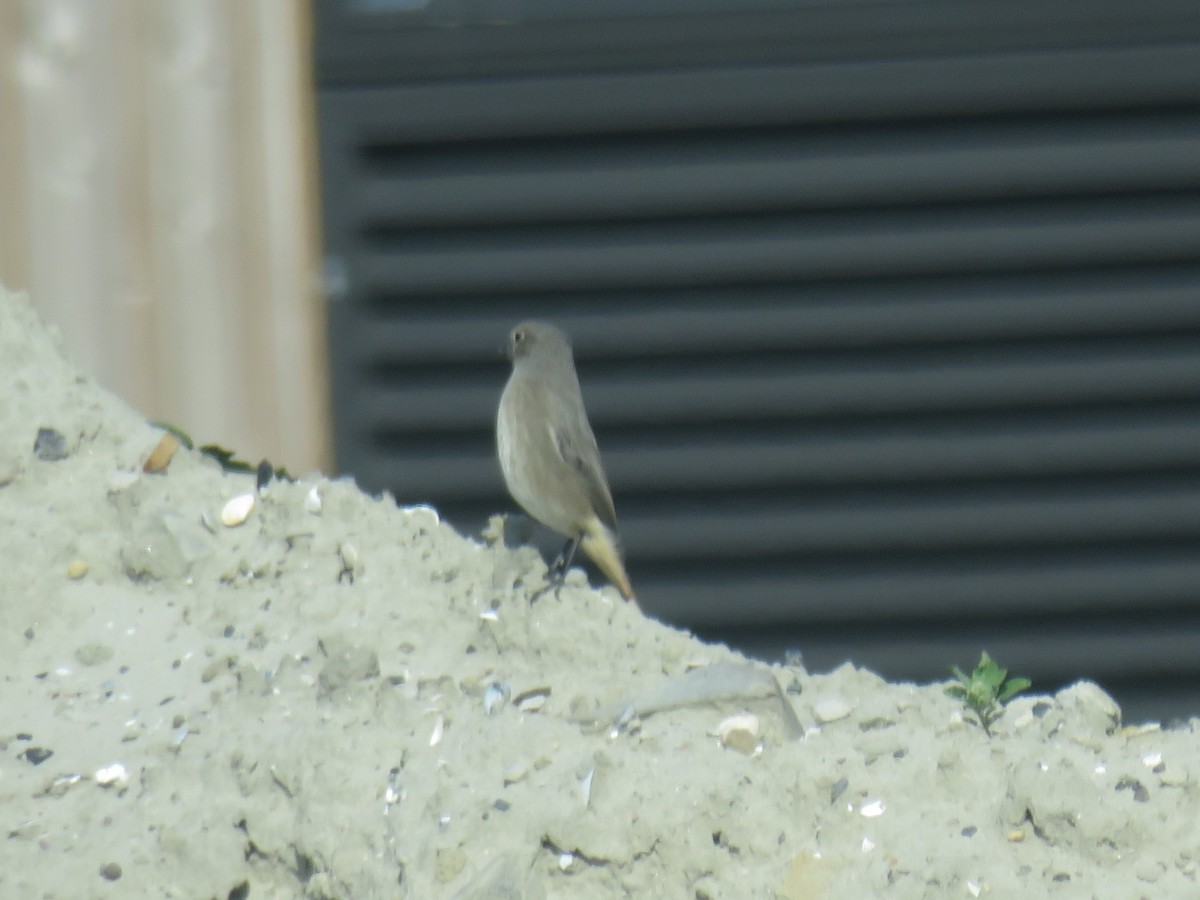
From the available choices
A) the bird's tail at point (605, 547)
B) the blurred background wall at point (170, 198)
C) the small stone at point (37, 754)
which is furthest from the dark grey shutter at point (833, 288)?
the small stone at point (37, 754)

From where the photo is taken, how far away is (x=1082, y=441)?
5.32 meters

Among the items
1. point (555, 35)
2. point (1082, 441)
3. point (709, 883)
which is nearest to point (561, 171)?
point (555, 35)

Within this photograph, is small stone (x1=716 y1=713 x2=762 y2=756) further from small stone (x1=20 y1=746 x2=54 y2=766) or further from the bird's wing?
the bird's wing

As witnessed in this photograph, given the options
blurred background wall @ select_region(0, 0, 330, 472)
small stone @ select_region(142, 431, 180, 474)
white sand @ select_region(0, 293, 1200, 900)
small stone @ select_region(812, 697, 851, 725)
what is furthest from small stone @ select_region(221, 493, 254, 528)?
blurred background wall @ select_region(0, 0, 330, 472)

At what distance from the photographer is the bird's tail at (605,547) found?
13.7 ft

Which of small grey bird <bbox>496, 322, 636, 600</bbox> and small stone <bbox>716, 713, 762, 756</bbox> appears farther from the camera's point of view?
small grey bird <bbox>496, 322, 636, 600</bbox>

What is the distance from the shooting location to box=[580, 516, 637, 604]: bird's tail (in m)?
4.17

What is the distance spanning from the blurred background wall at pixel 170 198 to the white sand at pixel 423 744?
5.79 ft

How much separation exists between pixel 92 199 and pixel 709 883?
3.39 m

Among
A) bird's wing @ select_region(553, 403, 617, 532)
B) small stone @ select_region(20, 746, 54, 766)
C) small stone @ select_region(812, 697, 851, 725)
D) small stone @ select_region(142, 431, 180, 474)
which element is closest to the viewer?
small stone @ select_region(20, 746, 54, 766)

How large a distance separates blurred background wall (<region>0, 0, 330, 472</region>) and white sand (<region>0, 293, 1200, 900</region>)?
5.79 ft

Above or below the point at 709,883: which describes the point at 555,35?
above

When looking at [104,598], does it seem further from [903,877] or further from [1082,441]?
[1082,441]

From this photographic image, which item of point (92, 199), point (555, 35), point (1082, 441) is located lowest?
point (1082, 441)
